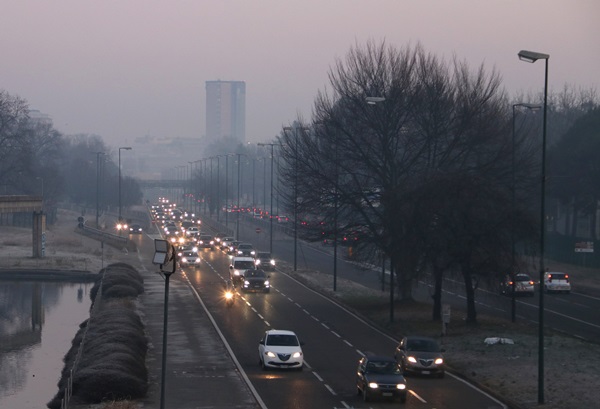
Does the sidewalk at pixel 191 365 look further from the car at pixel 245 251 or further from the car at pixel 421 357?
the car at pixel 245 251

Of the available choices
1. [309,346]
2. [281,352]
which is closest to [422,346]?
[281,352]

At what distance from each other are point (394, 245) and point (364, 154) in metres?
8.10

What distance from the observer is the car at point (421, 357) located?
31.6m

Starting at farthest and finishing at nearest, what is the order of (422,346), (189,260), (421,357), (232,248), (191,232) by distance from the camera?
(191,232) < (232,248) < (189,260) < (422,346) < (421,357)

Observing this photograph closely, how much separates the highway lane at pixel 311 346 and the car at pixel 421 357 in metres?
0.35

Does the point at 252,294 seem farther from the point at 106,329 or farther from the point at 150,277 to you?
the point at 106,329

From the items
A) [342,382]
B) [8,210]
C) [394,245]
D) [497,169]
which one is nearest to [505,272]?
[394,245]

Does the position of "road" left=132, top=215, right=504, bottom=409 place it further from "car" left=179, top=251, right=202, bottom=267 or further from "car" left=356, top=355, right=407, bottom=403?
"car" left=179, top=251, right=202, bottom=267

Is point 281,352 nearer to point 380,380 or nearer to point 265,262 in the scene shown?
point 380,380

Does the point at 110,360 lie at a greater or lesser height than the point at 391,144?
lesser

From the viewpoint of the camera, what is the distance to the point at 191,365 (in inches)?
1334

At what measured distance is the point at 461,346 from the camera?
3778cm

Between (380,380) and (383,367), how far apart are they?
0.71m

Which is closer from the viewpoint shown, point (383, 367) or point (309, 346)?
point (383, 367)
